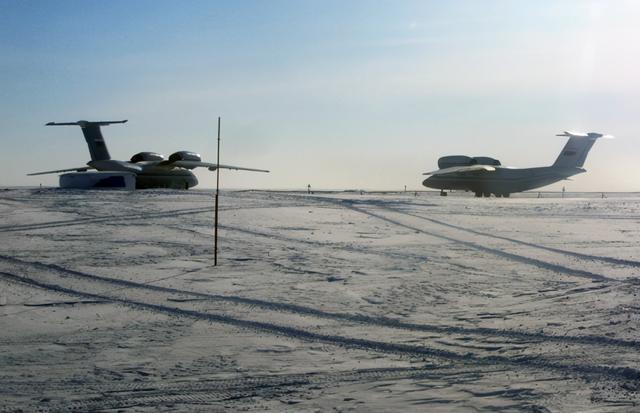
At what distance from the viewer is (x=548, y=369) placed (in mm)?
5984

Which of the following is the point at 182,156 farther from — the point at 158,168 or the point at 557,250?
the point at 557,250

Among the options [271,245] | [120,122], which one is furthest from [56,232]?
[120,122]

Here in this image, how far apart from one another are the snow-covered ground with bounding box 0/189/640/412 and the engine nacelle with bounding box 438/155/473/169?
116ft

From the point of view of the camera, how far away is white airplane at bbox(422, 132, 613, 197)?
4953 centimetres

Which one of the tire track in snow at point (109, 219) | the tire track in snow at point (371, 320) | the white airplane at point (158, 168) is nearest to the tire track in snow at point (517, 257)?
the tire track in snow at point (371, 320)

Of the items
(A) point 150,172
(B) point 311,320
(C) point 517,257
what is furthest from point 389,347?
(A) point 150,172

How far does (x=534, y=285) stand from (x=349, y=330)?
448 cm

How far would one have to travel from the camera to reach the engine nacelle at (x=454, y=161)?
52.7 meters

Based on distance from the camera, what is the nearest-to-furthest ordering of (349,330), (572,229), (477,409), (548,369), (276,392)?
(477,409)
(276,392)
(548,369)
(349,330)
(572,229)

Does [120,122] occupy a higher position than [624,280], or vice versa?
[120,122]

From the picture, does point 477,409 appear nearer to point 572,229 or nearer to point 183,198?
point 572,229

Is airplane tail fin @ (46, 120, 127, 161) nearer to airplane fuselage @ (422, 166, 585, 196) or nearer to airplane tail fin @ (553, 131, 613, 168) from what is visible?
airplane fuselage @ (422, 166, 585, 196)

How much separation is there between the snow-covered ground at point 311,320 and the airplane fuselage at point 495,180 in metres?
32.1

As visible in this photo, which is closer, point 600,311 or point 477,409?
point 477,409
